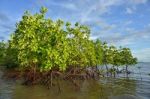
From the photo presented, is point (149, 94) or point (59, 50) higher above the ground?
point (59, 50)

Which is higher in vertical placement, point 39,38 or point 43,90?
point 39,38

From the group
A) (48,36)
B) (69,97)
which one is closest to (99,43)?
(48,36)

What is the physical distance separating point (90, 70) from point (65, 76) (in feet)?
44.3

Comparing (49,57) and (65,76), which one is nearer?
(49,57)

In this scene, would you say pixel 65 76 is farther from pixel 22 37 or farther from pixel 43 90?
pixel 22 37

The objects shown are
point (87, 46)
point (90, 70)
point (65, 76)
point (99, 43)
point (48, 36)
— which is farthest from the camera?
point (99, 43)

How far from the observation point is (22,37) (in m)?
37.2

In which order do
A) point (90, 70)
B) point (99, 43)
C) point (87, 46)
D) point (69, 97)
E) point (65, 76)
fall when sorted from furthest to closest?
1. point (99, 43)
2. point (90, 70)
3. point (87, 46)
4. point (65, 76)
5. point (69, 97)

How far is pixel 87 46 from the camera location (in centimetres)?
4922

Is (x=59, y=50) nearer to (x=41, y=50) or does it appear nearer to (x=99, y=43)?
(x=41, y=50)

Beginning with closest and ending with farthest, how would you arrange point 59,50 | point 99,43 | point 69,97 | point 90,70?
point 69,97 → point 59,50 → point 90,70 → point 99,43

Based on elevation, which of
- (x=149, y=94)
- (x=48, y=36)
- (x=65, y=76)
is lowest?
(x=149, y=94)

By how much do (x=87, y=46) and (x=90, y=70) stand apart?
22.0 feet

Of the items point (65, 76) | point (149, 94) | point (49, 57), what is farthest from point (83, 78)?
point (49, 57)
